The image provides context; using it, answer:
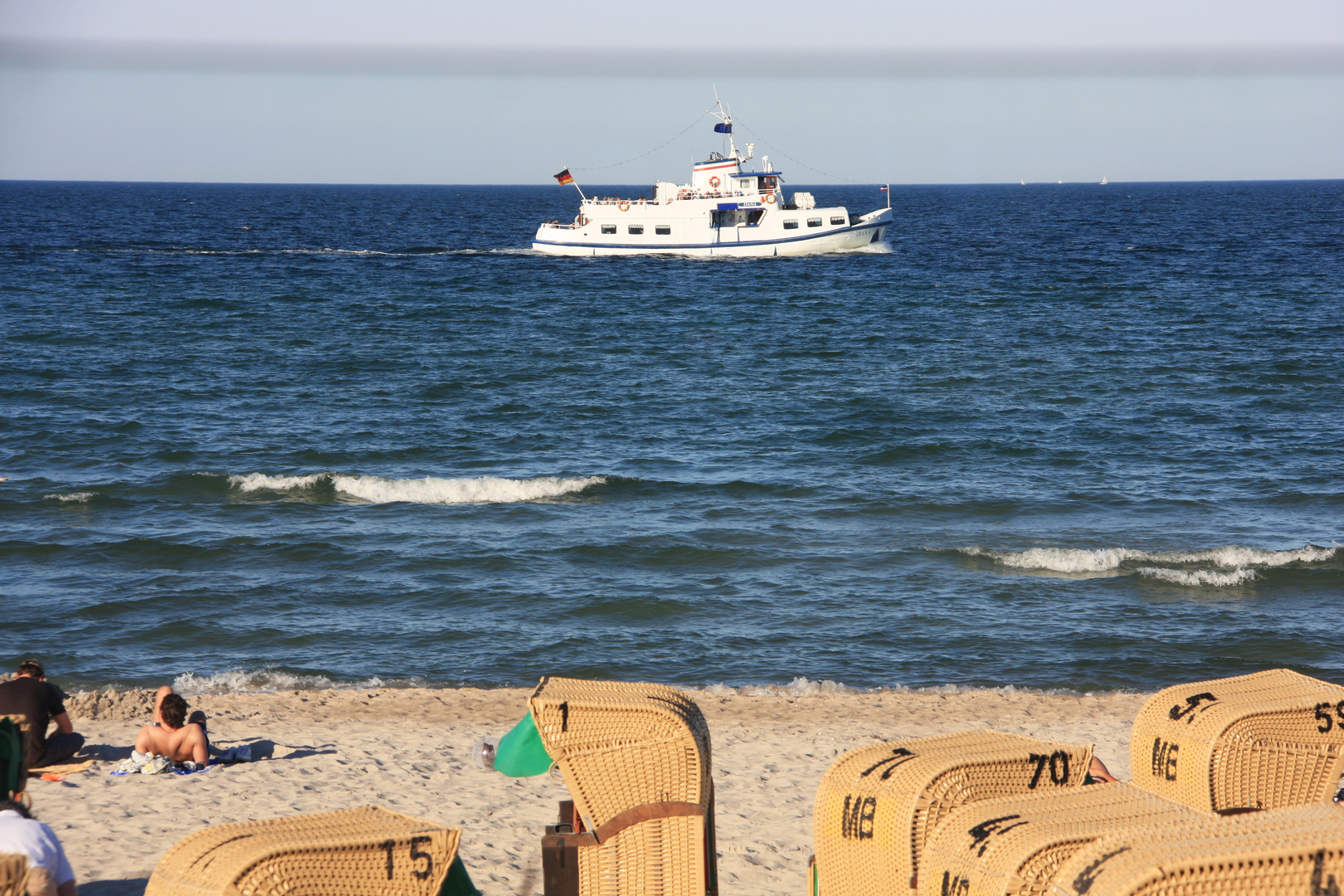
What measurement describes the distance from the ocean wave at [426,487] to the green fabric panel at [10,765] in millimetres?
13153

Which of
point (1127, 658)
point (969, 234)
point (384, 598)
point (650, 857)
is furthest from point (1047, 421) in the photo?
point (969, 234)

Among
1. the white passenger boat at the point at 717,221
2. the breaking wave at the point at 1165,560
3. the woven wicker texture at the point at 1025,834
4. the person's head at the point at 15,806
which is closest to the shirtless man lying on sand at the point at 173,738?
the person's head at the point at 15,806

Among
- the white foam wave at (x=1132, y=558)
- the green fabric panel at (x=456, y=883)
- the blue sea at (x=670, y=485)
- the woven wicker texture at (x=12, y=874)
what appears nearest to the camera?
the woven wicker texture at (x=12, y=874)

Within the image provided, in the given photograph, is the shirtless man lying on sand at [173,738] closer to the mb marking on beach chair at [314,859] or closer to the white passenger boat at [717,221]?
the mb marking on beach chair at [314,859]

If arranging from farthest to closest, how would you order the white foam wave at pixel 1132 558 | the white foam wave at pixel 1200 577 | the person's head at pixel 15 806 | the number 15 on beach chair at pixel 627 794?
the white foam wave at pixel 1132 558 → the white foam wave at pixel 1200 577 → the number 15 on beach chair at pixel 627 794 → the person's head at pixel 15 806

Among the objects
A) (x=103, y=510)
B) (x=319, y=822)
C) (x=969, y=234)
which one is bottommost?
(x=103, y=510)

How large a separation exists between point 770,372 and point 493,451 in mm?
10861

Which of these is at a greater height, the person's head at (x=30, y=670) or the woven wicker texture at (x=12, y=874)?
the woven wicker texture at (x=12, y=874)

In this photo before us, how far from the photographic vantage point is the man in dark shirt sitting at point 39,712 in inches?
299

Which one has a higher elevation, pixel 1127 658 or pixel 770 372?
pixel 770 372

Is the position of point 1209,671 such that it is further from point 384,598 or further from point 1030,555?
point 384,598

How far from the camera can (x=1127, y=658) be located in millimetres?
11828

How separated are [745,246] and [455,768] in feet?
157

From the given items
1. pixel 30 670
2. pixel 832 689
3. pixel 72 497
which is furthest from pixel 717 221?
pixel 30 670
